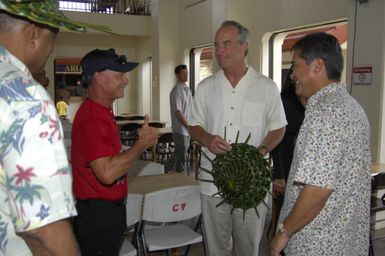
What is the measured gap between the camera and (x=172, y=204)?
2.87 metres

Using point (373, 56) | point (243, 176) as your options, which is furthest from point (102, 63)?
point (373, 56)

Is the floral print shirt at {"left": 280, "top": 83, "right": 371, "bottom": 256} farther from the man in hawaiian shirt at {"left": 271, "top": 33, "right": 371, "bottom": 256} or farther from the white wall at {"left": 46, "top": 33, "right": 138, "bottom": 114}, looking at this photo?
the white wall at {"left": 46, "top": 33, "right": 138, "bottom": 114}

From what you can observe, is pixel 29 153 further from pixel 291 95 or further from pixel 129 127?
pixel 129 127

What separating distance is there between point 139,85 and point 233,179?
11244mm

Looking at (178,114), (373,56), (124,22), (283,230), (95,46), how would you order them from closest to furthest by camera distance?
(283,230) → (373,56) → (178,114) → (124,22) → (95,46)

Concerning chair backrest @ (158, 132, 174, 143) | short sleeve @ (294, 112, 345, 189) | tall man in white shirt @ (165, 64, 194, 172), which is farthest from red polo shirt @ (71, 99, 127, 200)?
chair backrest @ (158, 132, 174, 143)

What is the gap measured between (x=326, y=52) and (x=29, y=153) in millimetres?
1318

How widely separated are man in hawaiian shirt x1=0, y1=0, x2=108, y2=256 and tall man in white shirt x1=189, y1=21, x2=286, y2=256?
5.48 feet

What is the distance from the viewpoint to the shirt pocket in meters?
2.64

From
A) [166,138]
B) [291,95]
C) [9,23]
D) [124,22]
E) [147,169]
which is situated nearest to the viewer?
[9,23]

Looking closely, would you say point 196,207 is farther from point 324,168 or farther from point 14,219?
point 14,219

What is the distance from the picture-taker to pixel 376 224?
478 centimetres

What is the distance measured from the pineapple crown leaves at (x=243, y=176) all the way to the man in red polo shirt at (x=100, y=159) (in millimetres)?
414

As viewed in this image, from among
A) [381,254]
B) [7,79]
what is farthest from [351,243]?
[381,254]
